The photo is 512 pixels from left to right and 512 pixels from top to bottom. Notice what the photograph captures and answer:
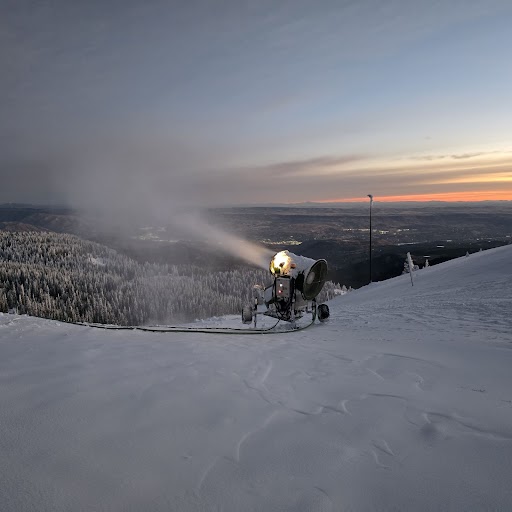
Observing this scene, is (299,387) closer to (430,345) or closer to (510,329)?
(430,345)

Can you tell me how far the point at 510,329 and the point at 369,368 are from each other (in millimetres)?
5194

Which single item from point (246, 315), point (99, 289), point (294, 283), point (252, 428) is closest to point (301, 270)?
point (294, 283)

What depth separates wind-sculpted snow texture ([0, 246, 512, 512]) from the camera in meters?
2.49

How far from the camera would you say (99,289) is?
424 ft

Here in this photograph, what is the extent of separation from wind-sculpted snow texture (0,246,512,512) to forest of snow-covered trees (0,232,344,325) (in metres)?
84.6

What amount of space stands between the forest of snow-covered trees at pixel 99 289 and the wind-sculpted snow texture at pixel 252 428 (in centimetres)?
8458

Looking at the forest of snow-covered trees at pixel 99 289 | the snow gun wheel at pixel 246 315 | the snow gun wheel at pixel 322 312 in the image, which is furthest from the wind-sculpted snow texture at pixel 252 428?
the forest of snow-covered trees at pixel 99 289

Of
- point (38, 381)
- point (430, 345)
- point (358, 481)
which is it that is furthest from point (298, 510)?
Result: point (430, 345)

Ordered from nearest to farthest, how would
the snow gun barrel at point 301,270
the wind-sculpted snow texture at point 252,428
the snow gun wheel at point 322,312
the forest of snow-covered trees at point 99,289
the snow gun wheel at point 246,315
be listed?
the wind-sculpted snow texture at point 252,428
the snow gun barrel at point 301,270
the snow gun wheel at point 322,312
the snow gun wheel at point 246,315
the forest of snow-covered trees at point 99,289

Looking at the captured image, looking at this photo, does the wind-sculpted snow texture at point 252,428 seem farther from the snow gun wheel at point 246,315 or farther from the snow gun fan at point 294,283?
the snow gun wheel at point 246,315

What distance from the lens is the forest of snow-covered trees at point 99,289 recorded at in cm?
10594

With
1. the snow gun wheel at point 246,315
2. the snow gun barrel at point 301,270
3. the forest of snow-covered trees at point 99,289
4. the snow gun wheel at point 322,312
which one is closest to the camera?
the snow gun barrel at point 301,270

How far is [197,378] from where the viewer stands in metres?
5.13

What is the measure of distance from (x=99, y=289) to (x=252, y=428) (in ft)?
460
